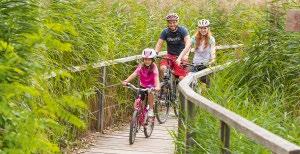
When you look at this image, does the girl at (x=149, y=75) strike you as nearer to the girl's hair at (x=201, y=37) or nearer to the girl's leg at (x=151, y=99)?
the girl's leg at (x=151, y=99)

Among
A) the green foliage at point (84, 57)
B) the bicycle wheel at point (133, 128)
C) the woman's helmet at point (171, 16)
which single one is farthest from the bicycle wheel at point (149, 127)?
the woman's helmet at point (171, 16)

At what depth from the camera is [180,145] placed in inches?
290

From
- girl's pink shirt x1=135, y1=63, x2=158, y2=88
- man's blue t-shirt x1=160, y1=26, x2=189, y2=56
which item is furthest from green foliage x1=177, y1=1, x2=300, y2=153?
man's blue t-shirt x1=160, y1=26, x2=189, y2=56

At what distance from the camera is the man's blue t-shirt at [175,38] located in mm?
13141

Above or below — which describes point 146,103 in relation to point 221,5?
below

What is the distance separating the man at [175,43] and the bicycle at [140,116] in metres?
1.76

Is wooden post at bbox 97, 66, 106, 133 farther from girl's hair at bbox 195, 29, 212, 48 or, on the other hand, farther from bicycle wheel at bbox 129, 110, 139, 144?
girl's hair at bbox 195, 29, 212, 48

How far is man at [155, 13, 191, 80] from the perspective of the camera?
12891mm

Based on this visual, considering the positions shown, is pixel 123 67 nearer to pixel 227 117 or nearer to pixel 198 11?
pixel 198 11

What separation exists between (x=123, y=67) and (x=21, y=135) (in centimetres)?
820

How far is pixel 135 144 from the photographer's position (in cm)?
1048

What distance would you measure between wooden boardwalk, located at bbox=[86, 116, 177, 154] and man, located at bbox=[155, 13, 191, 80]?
1619mm

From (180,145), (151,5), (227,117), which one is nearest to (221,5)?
(151,5)

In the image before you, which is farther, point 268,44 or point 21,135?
point 268,44
